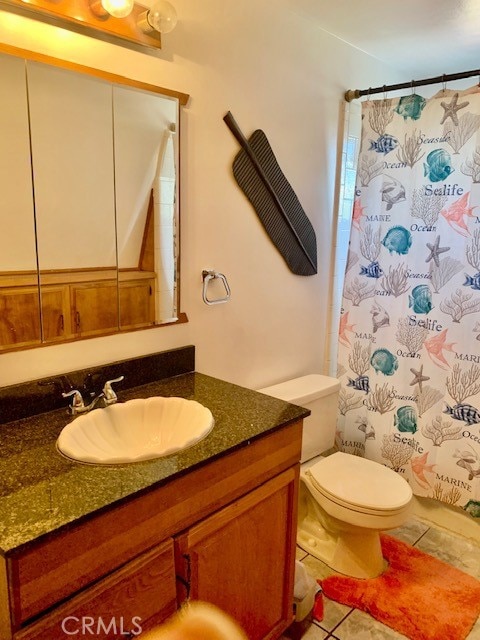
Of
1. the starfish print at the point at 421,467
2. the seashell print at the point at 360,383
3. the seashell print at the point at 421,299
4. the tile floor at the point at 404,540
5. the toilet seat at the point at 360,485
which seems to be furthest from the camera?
the seashell print at the point at 360,383

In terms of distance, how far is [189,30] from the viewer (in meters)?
1.62

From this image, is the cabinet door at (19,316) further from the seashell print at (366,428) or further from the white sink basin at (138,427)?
the seashell print at (366,428)

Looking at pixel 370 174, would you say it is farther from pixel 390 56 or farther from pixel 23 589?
pixel 23 589

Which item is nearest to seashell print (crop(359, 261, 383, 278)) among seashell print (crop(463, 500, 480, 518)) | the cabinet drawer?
seashell print (crop(463, 500, 480, 518))

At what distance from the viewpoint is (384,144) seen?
222 centimetres

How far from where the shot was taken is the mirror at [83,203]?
1.31 metres

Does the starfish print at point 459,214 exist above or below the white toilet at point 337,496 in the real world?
above

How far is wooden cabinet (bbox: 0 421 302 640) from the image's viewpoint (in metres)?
0.91

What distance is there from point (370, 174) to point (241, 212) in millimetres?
769

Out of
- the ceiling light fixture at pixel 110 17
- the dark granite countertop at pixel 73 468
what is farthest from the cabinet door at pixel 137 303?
the ceiling light fixture at pixel 110 17

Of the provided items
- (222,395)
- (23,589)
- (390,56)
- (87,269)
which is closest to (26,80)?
(87,269)

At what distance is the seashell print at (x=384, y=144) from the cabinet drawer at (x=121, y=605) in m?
1.92

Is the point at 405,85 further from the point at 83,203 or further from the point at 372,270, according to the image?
the point at 83,203

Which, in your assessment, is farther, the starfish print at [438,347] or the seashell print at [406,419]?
the seashell print at [406,419]
